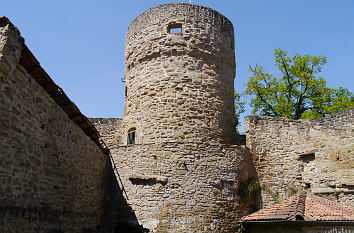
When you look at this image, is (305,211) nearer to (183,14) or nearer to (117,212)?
(117,212)

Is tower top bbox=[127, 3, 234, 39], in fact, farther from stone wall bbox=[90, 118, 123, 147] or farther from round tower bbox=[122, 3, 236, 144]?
stone wall bbox=[90, 118, 123, 147]

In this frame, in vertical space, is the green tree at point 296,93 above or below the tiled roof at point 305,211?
above

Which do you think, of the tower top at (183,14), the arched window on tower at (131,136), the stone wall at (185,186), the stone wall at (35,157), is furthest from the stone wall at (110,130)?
the stone wall at (35,157)

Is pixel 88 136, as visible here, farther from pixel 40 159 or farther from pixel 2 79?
pixel 2 79

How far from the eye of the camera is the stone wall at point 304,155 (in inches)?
438

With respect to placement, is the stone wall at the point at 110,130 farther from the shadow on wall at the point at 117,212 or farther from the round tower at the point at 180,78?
the shadow on wall at the point at 117,212

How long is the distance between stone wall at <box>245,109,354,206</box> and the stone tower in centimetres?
76

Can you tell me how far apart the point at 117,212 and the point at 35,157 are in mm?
4975

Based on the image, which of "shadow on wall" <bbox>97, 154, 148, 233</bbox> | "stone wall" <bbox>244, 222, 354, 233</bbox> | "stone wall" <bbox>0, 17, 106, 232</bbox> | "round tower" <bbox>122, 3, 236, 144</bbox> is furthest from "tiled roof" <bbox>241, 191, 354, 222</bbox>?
"stone wall" <bbox>0, 17, 106, 232</bbox>

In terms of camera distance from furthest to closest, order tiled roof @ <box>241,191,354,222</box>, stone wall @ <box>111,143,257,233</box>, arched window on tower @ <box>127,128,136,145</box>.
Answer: arched window on tower @ <box>127,128,136,145</box>, stone wall @ <box>111,143,257,233</box>, tiled roof @ <box>241,191,354,222</box>

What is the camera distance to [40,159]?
6.54 metres

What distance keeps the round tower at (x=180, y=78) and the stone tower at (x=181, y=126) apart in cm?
3

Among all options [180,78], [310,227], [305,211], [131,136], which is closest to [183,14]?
[180,78]

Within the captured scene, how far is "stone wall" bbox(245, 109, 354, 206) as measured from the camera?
1112 centimetres
